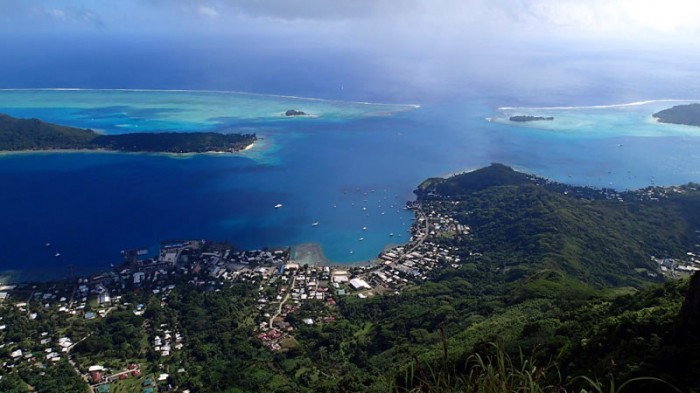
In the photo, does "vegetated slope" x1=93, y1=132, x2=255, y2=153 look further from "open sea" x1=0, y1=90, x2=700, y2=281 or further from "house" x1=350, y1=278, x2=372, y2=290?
"house" x1=350, y1=278, x2=372, y2=290

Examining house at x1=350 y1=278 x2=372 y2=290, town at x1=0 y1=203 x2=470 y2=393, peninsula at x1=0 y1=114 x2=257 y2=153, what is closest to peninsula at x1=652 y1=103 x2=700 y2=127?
town at x1=0 y1=203 x2=470 y2=393

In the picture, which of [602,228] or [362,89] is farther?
[362,89]

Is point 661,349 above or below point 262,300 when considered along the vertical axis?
above

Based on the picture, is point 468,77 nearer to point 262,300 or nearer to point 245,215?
point 245,215

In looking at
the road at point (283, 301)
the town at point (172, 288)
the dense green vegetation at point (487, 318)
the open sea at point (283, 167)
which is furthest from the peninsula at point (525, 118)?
the road at point (283, 301)

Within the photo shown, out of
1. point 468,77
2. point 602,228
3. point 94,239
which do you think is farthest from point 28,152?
point 468,77

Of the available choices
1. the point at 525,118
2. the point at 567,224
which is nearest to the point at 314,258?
the point at 567,224
